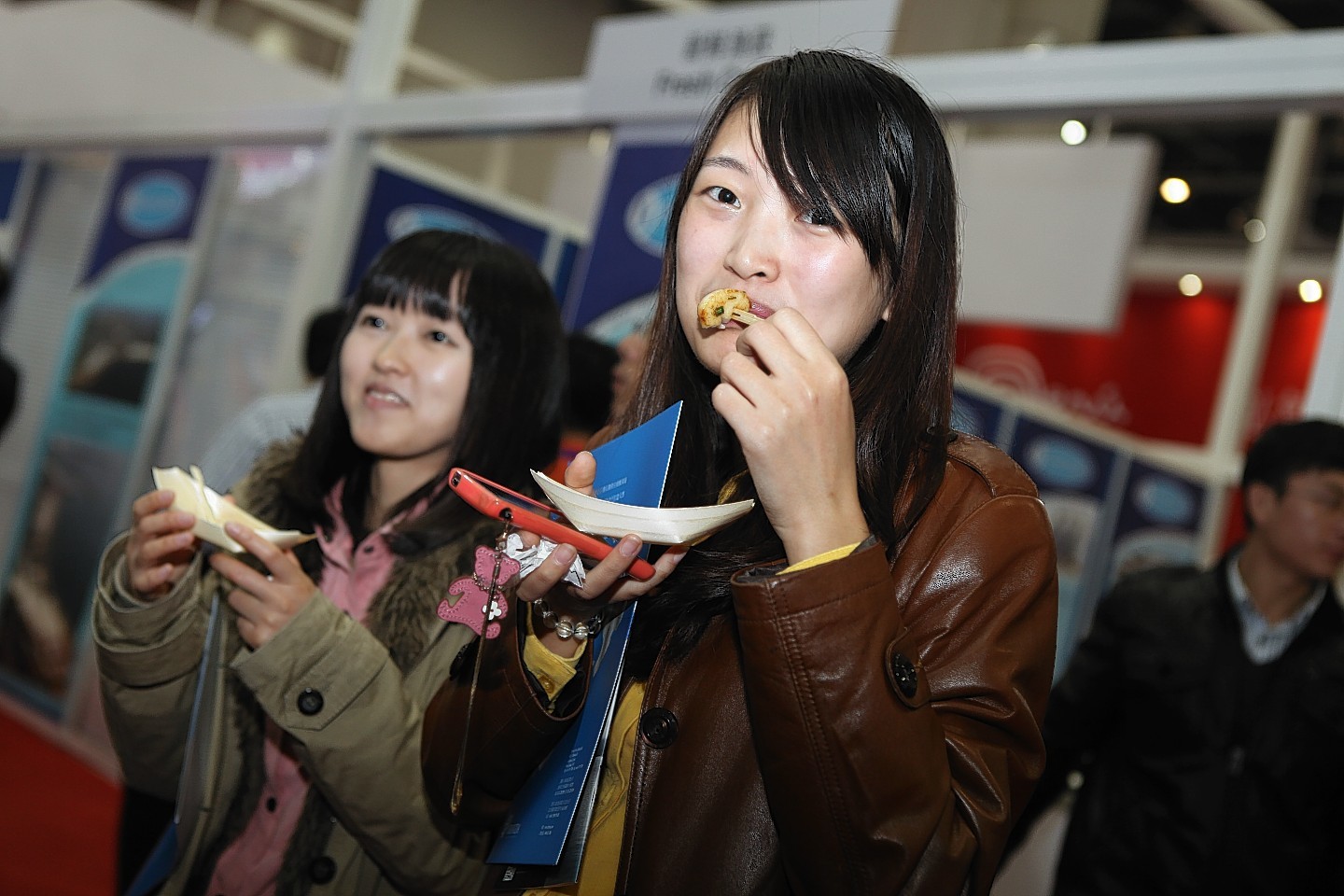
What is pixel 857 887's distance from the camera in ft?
3.37

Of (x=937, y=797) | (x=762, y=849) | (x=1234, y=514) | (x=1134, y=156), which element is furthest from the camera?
(x=1234, y=514)

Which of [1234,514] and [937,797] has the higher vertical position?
[1234,514]

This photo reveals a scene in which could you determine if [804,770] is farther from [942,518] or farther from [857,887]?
[942,518]

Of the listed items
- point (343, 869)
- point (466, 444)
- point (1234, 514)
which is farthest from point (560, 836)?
point (1234, 514)

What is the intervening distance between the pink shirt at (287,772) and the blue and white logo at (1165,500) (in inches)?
203

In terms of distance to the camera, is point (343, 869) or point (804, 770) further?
point (343, 869)

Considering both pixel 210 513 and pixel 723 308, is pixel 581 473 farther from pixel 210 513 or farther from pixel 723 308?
pixel 210 513

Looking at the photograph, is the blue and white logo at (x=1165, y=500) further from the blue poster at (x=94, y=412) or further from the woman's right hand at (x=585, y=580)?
the woman's right hand at (x=585, y=580)

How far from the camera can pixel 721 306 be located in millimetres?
1187

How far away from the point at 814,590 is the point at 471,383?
3.69 ft

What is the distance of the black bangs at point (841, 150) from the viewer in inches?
47.1

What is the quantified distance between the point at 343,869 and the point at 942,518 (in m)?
1.14

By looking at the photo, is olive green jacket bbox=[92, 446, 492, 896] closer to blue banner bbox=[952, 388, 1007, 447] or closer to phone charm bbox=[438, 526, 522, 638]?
phone charm bbox=[438, 526, 522, 638]

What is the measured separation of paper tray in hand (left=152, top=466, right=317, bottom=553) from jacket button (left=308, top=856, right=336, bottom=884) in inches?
18.9
